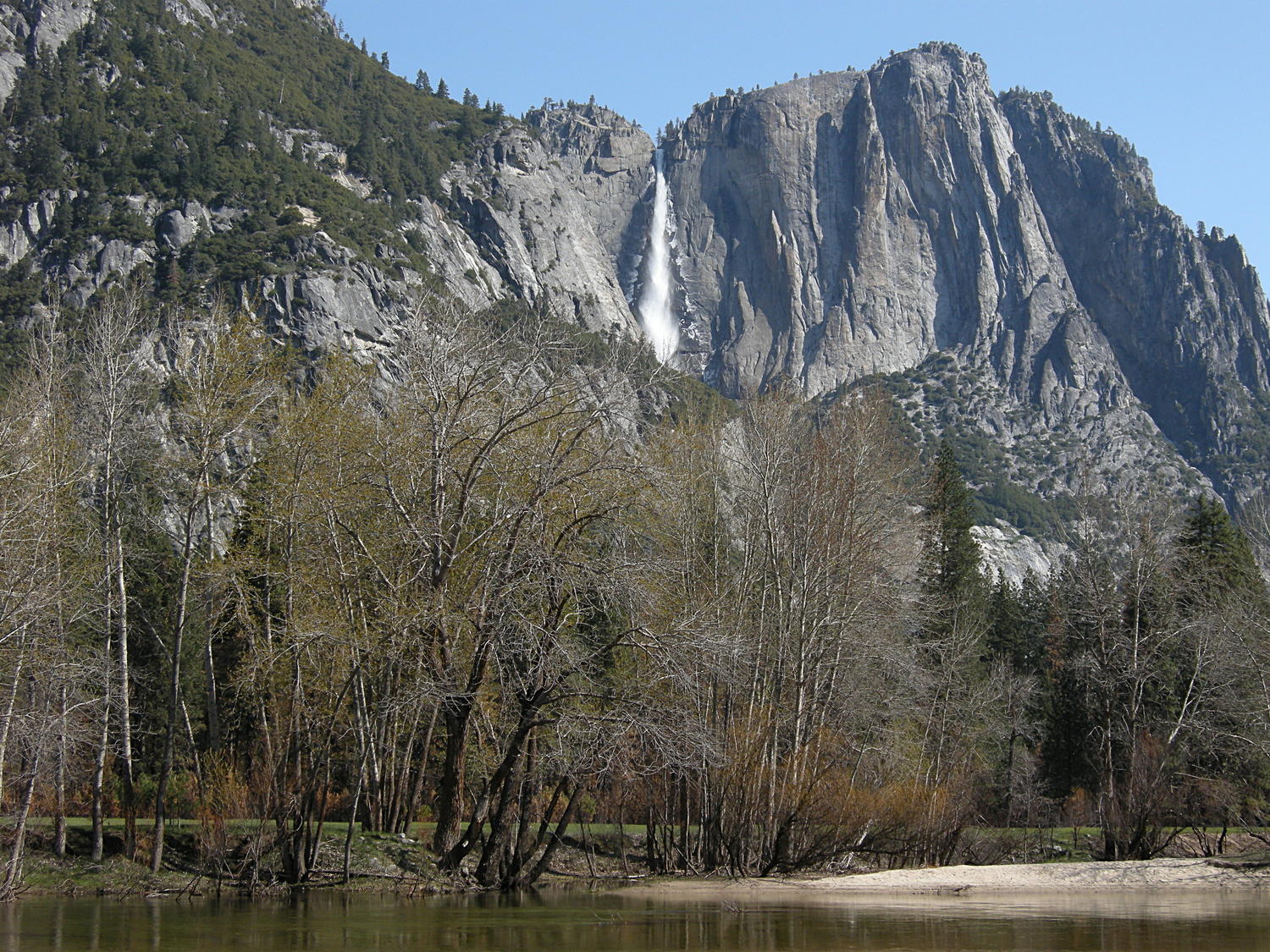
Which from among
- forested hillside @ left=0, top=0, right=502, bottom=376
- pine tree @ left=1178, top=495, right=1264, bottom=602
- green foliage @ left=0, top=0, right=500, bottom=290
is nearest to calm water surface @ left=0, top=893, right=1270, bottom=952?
pine tree @ left=1178, top=495, right=1264, bottom=602

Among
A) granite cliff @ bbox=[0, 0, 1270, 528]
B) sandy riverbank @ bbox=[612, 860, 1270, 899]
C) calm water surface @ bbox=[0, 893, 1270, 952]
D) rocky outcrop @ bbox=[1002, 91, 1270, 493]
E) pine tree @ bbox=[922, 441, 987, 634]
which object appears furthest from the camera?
rocky outcrop @ bbox=[1002, 91, 1270, 493]

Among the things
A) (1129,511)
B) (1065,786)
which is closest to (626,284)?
(1065,786)

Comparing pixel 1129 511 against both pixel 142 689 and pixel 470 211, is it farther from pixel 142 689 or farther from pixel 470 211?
pixel 470 211

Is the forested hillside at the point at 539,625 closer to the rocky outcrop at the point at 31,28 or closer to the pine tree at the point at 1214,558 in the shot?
the pine tree at the point at 1214,558

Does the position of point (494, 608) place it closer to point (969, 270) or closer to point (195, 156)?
point (195, 156)

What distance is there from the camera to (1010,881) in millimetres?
24750

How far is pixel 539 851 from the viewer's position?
25.0m

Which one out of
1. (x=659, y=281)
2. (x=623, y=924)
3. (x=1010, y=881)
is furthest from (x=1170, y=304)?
(x=623, y=924)

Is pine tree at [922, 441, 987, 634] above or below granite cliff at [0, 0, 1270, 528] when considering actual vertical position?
below

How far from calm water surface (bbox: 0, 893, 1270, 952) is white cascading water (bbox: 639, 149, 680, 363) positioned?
520 feet

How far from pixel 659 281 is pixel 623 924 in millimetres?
176641

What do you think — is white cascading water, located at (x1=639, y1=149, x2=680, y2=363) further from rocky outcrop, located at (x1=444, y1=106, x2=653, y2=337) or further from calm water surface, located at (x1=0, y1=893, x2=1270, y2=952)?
calm water surface, located at (x1=0, y1=893, x2=1270, y2=952)

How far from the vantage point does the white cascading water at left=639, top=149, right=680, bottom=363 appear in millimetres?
181000

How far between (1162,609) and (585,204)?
514 ft
